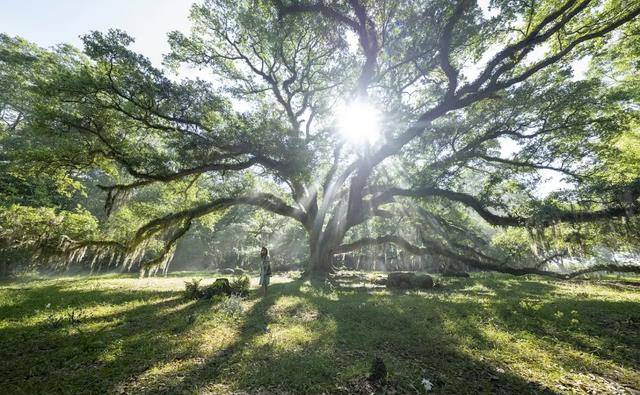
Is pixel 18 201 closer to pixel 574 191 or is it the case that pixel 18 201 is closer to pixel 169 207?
pixel 169 207

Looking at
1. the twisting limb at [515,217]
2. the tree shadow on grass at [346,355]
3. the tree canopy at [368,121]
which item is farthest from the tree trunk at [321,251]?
the tree shadow on grass at [346,355]

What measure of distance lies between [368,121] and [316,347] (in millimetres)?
11067

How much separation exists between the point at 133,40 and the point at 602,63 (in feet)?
71.9

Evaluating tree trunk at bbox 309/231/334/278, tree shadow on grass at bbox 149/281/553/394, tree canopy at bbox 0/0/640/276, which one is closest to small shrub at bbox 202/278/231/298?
tree shadow on grass at bbox 149/281/553/394

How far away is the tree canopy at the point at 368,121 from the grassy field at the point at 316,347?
460cm

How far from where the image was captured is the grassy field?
4.14 meters

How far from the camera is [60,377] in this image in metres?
4.19

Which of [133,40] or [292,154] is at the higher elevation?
[133,40]

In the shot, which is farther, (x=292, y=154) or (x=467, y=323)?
(x=292, y=154)

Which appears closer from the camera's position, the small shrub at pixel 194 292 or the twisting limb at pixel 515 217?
the small shrub at pixel 194 292

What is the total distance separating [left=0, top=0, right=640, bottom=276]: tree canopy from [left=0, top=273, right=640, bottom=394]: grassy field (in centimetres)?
460

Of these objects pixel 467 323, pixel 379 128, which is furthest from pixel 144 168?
pixel 467 323

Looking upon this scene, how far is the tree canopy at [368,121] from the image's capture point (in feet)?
33.1

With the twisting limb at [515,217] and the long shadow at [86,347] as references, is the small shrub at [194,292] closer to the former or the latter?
the long shadow at [86,347]
